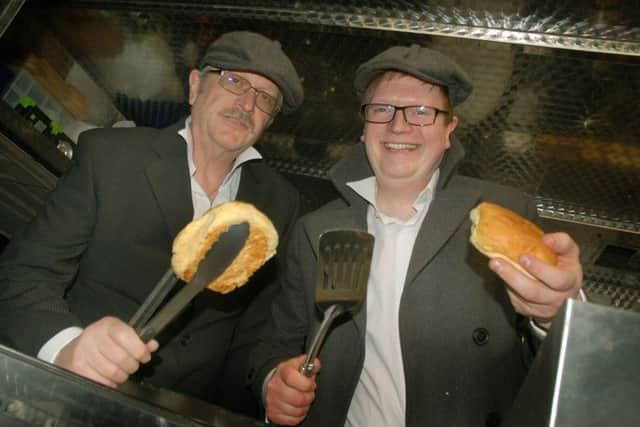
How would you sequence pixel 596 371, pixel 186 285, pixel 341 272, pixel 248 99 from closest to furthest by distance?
1. pixel 596 371
2. pixel 186 285
3. pixel 341 272
4. pixel 248 99

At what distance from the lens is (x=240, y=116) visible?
186cm

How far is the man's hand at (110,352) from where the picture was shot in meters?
0.97

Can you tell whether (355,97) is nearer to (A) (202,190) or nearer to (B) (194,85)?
(B) (194,85)

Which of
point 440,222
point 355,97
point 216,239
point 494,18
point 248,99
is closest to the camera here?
point 216,239

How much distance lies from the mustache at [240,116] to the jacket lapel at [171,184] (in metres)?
0.26

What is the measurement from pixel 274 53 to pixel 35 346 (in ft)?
4.60

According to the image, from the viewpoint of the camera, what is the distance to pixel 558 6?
1.95 m

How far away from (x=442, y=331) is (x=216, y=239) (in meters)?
0.92

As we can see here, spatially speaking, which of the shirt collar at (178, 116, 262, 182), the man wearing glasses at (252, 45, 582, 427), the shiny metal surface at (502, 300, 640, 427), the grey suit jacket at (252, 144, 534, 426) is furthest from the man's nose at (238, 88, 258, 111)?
the shiny metal surface at (502, 300, 640, 427)

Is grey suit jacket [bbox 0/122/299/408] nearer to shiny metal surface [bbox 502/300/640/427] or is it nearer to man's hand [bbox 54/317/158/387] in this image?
man's hand [bbox 54/317/158/387]

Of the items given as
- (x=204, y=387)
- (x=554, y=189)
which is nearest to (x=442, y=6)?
(x=554, y=189)

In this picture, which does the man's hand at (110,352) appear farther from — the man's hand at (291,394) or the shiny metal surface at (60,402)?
the man's hand at (291,394)

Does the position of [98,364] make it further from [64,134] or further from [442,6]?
[64,134]

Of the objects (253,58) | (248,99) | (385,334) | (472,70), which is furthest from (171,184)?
(472,70)
